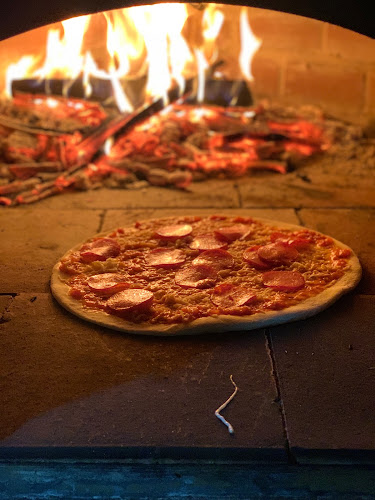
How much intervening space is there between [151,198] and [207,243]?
91cm

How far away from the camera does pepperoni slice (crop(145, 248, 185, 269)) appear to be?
266 cm

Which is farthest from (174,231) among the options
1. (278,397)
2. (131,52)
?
(131,52)

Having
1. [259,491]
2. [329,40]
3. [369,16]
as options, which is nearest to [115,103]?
[329,40]

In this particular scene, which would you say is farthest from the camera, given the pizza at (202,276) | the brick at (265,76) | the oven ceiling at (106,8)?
the brick at (265,76)

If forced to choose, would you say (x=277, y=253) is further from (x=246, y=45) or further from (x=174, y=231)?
(x=246, y=45)

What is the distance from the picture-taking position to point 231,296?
7.83ft

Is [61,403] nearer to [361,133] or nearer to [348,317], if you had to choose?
[348,317]

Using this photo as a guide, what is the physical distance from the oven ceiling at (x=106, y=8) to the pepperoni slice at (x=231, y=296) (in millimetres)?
1155

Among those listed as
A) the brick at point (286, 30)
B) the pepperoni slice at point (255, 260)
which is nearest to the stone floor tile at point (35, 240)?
the pepperoni slice at point (255, 260)

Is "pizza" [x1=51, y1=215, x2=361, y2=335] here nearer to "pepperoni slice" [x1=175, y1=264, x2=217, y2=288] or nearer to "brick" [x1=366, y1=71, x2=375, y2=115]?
"pepperoni slice" [x1=175, y1=264, x2=217, y2=288]

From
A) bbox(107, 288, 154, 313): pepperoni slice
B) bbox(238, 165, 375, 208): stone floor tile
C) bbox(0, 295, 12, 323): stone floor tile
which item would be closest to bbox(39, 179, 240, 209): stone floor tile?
bbox(238, 165, 375, 208): stone floor tile

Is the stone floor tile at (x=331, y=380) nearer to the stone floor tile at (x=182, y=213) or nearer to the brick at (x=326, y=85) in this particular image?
the stone floor tile at (x=182, y=213)

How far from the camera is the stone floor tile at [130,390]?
1.73 metres

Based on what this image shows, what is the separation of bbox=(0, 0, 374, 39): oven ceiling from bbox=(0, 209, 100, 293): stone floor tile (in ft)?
3.10
